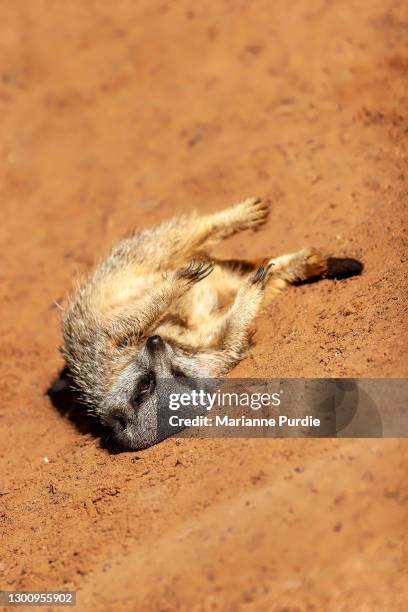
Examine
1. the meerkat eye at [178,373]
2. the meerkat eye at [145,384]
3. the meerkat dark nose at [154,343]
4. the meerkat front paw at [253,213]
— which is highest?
the meerkat front paw at [253,213]

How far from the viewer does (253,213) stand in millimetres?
5301

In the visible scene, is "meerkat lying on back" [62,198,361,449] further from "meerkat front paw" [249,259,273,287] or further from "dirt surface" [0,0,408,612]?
"dirt surface" [0,0,408,612]

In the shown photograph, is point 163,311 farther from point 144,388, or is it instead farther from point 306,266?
point 306,266

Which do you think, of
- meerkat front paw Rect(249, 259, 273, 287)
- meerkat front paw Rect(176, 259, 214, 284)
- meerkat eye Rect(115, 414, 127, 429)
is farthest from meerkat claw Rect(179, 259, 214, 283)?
meerkat eye Rect(115, 414, 127, 429)

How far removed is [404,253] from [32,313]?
3.48 m

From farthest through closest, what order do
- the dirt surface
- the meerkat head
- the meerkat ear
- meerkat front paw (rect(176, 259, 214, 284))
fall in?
the meerkat ear → meerkat front paw (rect(176, 259, 214, 284)) → the meerkat head → the dirt surface

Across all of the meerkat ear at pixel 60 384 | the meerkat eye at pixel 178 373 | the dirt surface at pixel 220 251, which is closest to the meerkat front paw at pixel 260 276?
the dirt surface at pixel 220 251

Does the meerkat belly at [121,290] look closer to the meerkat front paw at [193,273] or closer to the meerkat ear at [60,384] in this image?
the meerkat front paw at [193,273]

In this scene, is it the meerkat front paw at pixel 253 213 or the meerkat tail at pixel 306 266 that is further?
the meerkat front paw at pixel 253 213

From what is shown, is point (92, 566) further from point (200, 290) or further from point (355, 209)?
point (355, 209)

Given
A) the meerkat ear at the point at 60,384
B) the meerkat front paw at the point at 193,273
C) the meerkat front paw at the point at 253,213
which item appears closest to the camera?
the meerkat front paw at the point at 193,273

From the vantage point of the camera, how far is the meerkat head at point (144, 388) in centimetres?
424

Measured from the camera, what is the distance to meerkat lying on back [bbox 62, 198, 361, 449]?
439 centimetres

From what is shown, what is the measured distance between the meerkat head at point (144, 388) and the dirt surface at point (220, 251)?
0.15m
